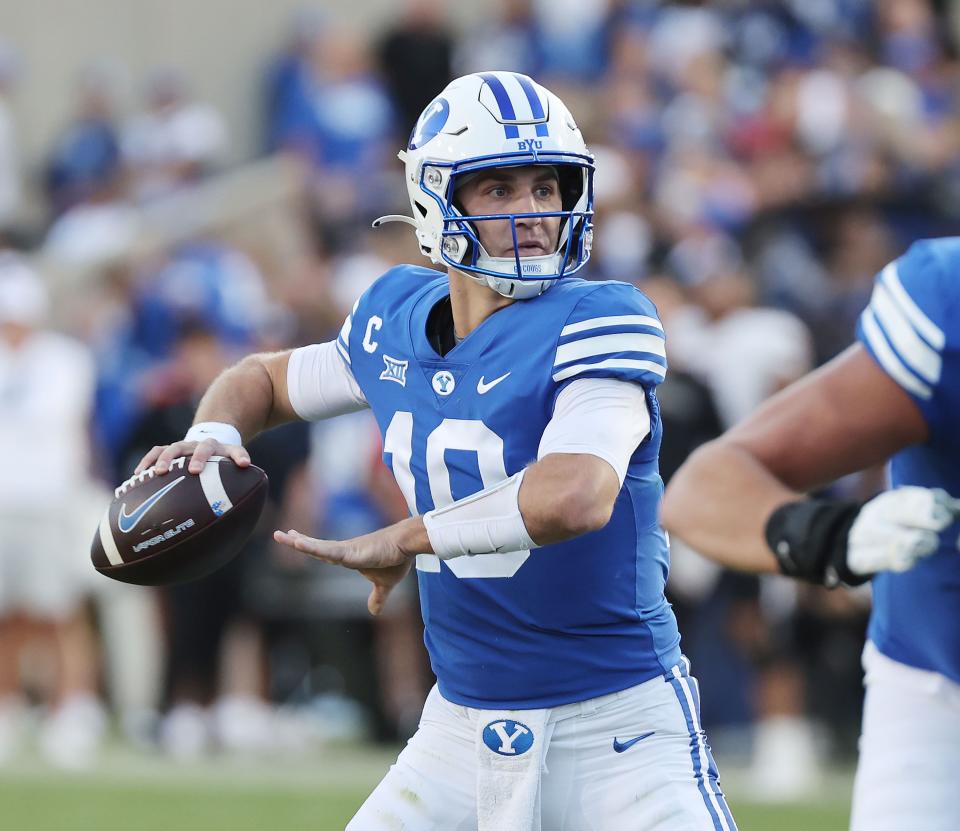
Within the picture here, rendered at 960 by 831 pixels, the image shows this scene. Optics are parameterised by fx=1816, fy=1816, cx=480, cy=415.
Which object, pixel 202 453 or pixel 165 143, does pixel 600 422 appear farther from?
pixel 165 143

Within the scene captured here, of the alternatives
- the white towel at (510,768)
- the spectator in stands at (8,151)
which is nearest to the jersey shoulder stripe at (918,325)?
the white towel at (510,768)

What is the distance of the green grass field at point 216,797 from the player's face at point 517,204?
3.66m

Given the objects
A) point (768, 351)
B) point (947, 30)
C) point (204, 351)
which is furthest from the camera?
point (947, 30)

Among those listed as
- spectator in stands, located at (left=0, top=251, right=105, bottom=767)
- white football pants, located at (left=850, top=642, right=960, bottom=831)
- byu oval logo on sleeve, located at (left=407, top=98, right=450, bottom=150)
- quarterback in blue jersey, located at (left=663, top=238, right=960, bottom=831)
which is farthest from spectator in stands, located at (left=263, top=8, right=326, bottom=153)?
white football pants, located at (left=850, top=642, right=960, bottom=831)

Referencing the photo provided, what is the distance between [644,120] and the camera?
10383 millimetres

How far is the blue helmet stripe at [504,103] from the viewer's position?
3.47m

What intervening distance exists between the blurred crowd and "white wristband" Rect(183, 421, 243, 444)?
417 centimetres

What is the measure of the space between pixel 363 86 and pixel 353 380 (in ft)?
26.3

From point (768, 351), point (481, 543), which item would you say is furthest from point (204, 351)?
point (481, 543)

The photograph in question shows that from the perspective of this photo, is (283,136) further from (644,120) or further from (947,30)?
(947,30)

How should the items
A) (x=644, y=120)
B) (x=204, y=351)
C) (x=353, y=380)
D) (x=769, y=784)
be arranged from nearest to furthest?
(x=353, y=380) < (x=769, y=784) < (x=204, y=351) < (x=644, y=120)

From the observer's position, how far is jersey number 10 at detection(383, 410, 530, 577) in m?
3.30

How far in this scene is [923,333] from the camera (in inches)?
114

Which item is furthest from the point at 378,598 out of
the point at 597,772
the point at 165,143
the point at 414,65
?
the point at 165,143
